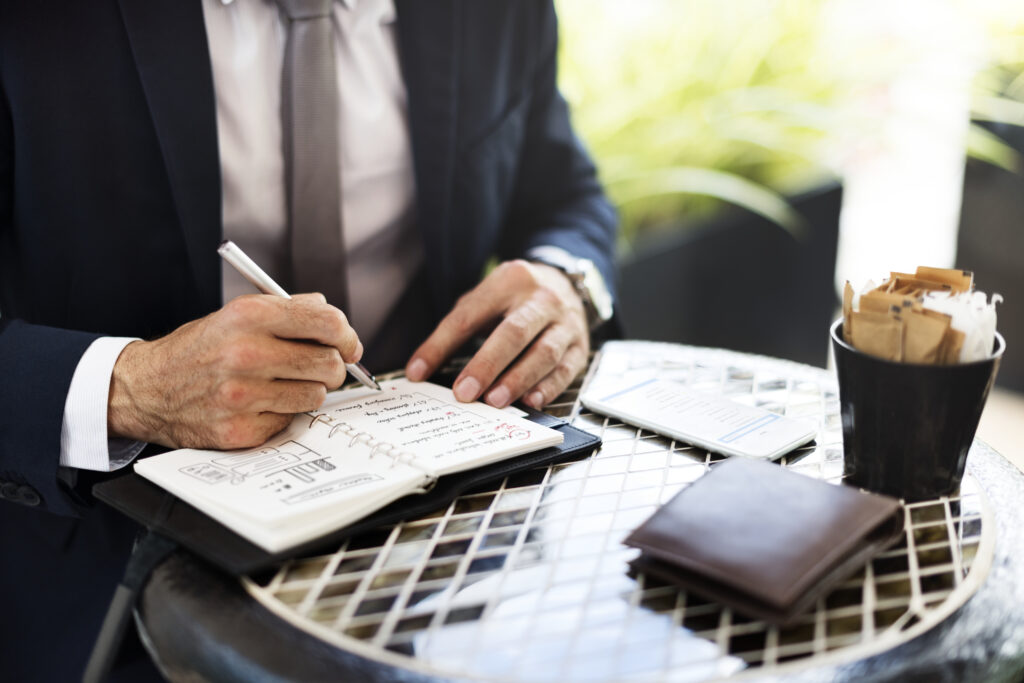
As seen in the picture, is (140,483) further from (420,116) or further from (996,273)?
(996,273)

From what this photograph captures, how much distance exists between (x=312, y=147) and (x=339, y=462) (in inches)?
23.1

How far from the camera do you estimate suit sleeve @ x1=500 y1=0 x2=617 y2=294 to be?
4.59ft

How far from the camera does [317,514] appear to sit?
0.60m

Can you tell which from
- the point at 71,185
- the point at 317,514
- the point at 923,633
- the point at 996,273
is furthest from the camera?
the point at 996,273

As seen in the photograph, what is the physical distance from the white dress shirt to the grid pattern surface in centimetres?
63

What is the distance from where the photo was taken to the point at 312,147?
1115 millimetres

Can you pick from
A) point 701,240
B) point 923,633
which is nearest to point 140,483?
point 923,633

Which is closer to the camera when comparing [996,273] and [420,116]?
[420,116]

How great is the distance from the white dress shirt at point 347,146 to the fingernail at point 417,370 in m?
0.35

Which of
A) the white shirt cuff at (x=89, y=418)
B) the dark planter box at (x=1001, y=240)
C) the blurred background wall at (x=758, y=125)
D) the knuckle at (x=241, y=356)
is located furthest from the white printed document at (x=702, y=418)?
the dark planter box at (x=1001, y=240)

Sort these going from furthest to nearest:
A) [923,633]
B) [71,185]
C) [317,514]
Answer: [71,185]
[317,514]
[923,633]

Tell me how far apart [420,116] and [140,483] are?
74cm

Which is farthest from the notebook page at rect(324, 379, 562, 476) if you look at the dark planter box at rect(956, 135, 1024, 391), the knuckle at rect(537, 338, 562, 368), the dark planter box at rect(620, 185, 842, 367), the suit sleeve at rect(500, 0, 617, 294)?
the dark planter box at rect(956, 135, 1024, 391)

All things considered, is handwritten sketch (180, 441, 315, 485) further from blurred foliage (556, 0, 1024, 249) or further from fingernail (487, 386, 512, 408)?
blurred foliage (556, 0, 1024, 249)
